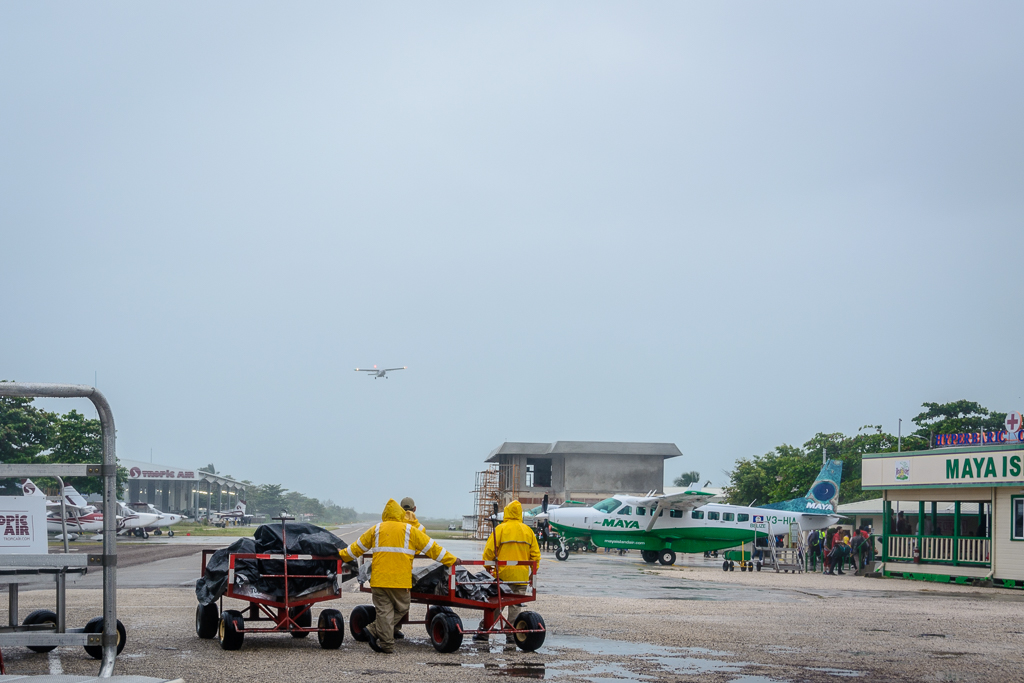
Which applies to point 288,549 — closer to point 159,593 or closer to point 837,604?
point 159,593

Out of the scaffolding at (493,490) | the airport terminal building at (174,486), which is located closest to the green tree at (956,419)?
the scaffolding at (493,490)

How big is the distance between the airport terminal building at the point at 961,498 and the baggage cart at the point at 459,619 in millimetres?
19712

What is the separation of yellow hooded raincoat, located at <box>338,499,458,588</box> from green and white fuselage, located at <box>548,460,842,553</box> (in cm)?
2593

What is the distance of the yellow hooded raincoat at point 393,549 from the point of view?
36.0 ft

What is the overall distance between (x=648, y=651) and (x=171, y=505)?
12784cm

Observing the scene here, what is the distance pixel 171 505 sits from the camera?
130 metres

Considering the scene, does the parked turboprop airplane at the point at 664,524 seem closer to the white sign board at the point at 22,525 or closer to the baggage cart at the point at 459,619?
the baggage cart at the point at 459,619

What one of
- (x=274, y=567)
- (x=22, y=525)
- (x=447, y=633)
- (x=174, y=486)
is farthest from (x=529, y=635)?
(x=174, y=486)

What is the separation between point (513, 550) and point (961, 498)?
21459mm

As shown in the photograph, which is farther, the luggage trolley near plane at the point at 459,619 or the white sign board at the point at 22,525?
the luggage trolley near plane at the point at 459,619

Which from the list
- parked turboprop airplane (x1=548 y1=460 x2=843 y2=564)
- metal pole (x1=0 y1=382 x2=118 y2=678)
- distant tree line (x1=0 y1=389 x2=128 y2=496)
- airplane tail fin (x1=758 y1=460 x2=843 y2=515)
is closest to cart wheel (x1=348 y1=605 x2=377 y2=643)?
metal pole (x1=0 y1=382 x2=118 y2=678)

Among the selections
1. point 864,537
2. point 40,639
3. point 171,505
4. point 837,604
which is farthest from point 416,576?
point 171,505

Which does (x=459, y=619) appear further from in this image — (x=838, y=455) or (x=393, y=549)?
(x=838, y=455)

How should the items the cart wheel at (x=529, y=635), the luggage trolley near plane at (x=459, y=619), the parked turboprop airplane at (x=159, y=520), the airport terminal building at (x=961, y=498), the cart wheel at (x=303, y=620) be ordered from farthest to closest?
the parked turboprop airplane at (x=159, y=520) < the airport terminal building at (x=961, y=498) < the cart wheel at (x=303, y=620) < the cart wheel at (x=529, y=635) < the luggage trolley near plane at (x=459, y=619)
